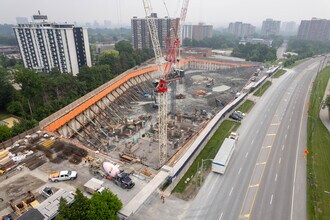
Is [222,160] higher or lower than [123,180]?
lower

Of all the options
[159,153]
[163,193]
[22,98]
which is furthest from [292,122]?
[22,98]

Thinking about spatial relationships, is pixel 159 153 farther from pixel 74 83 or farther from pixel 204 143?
pixel 74 83

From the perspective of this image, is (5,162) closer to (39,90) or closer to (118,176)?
(118,176)

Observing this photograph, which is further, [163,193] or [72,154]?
[72,154]

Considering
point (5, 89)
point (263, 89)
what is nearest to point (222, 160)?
point (263, 89)

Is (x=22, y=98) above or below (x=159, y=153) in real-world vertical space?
above

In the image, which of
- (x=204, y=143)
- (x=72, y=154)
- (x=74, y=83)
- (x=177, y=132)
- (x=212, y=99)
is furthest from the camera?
(x=212, y=99)

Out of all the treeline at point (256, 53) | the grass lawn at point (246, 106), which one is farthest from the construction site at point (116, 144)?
the treeline at point (256, 53)

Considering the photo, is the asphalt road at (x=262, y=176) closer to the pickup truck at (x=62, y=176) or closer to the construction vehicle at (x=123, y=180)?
the construction vehicle at (x=123, y=180)
